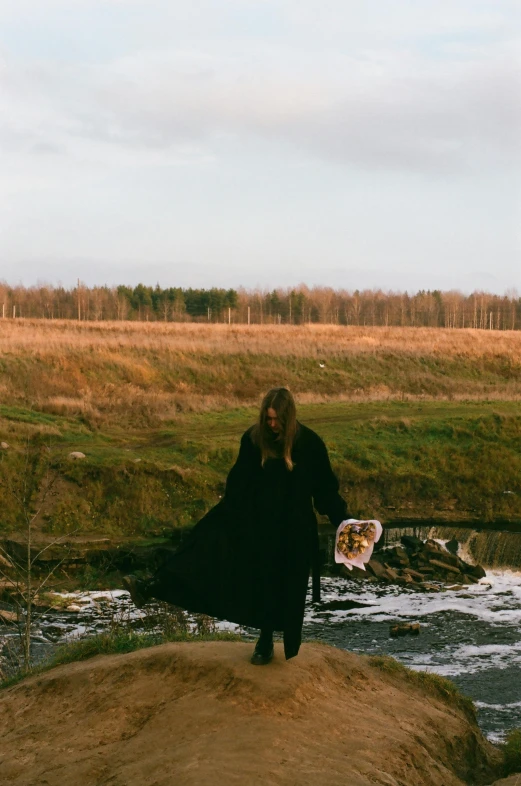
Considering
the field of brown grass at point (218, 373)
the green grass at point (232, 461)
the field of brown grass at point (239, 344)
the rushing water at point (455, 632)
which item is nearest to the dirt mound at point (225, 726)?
the rushing water at point (455, 632)

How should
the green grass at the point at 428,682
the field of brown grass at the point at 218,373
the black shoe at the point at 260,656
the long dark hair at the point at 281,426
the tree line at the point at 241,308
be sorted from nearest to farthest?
the long dark hair at the point at 281,426 → the black shoe at the point at 260,656 → the green grass at the point at 428,682 → the field of brown grass at the point at 218,373 → the tree line at the point at 241,308

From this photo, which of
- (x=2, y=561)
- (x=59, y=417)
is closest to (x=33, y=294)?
(x=59, y=417)

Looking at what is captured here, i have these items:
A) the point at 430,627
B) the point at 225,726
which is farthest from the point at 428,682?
the point at 430,627

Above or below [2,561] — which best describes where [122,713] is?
above

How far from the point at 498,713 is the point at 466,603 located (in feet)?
17.9

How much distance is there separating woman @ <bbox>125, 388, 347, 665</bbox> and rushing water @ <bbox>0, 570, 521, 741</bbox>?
462cm

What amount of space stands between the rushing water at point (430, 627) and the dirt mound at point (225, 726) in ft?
10.5

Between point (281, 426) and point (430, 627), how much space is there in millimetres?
8976

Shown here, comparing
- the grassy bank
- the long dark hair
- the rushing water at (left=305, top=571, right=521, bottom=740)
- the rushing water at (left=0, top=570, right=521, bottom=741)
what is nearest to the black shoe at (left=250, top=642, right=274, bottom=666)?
the long dark hair

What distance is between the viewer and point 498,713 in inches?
441

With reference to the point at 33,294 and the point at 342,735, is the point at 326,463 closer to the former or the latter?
the point at 342,735

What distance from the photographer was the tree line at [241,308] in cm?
10025

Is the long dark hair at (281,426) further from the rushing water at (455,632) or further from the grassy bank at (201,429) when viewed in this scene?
the grassy bank at (201,429)

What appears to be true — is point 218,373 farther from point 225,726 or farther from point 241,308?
point 241,308
